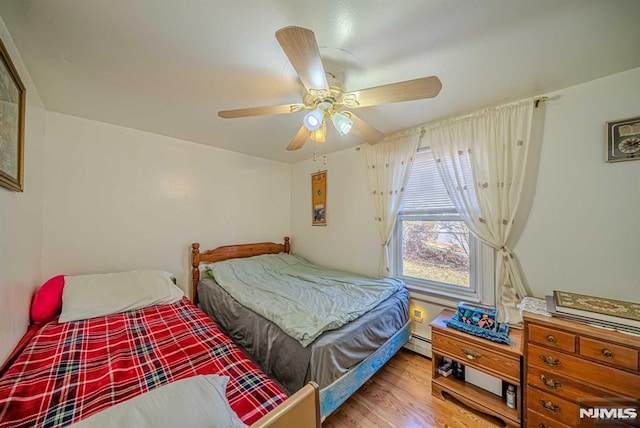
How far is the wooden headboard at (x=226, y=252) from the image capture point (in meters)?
2.67

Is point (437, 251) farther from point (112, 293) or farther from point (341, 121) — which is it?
point (112, 293)

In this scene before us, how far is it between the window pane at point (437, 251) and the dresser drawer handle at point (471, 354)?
0.63 meters

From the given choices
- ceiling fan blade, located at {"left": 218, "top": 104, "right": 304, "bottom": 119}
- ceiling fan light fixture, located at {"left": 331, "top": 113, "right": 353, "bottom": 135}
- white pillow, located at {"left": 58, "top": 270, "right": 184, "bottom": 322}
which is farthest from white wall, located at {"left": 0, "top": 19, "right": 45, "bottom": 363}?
ceiling fan light fixture, located at {"left": 331, "top": 113, "right": 353, "bottom": 135}

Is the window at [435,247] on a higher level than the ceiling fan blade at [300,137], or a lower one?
lower

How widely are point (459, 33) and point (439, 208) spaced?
146cm

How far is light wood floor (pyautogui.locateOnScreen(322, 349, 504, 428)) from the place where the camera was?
1518 millimetres

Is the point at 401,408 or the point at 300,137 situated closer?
the point at 401,408

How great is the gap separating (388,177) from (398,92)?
1.37 metres

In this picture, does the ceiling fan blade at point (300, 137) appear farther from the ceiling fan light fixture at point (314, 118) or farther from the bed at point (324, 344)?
the bed at point (324, 344)

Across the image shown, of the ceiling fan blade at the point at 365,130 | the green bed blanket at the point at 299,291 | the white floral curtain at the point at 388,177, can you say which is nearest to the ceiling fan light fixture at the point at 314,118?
the ceiling fan blade at the point at 365,130

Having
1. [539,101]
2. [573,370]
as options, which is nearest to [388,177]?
[539,101]

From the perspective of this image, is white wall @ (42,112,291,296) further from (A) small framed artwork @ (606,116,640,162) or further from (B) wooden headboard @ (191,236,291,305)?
(A) small framed artwork @ (606,116,640,162)

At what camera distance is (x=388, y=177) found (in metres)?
2.50

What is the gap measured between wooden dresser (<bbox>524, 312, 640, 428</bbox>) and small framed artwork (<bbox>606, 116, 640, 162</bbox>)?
109cm
